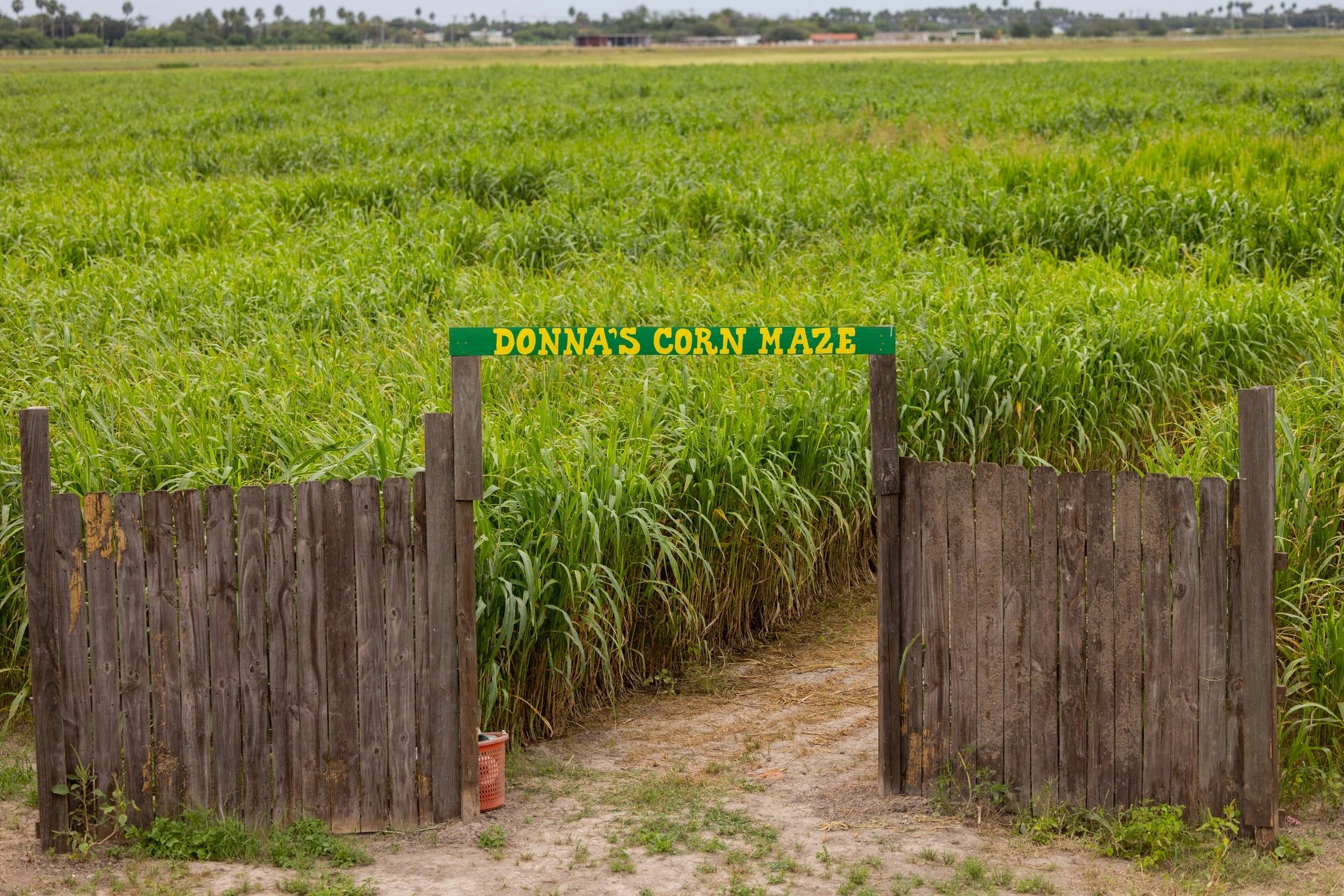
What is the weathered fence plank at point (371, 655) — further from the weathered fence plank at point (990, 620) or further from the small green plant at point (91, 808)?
the weathered fence plank at point (990, 620)

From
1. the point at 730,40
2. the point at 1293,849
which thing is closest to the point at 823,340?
the point at 1293,849

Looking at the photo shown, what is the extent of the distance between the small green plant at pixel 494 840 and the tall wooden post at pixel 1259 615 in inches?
102

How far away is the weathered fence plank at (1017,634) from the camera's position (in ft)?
15.3

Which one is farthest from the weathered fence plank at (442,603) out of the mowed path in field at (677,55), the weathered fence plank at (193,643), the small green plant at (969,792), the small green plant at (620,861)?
the mowed path in field at (677,55)

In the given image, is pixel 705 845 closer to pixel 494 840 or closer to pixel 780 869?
pixel 780 869

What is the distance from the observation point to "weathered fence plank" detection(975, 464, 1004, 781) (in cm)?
470

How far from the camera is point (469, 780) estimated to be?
4.77m

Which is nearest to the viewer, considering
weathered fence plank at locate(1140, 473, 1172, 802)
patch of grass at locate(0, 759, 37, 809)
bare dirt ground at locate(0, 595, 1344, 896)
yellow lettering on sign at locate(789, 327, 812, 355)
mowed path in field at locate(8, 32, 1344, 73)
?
bare dirt ground at locate(0, 595, 1344, 896)

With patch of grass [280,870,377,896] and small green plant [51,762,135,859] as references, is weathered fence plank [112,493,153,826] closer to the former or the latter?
small green plant [51,762,135,859]

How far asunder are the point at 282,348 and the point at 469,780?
15.6 feet

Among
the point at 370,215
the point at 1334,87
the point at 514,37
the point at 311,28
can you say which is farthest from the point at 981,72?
the point at 514,37

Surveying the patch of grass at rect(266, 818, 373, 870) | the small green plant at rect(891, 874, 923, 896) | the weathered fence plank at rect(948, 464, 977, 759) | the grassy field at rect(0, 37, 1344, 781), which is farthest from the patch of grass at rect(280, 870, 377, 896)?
the weathered fence plank at rect(948, 464, 977, 759)

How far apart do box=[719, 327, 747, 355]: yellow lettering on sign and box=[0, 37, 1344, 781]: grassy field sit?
1.37 metres

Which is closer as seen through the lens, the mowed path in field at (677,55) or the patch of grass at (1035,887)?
the patch of grass at (1035,887)
